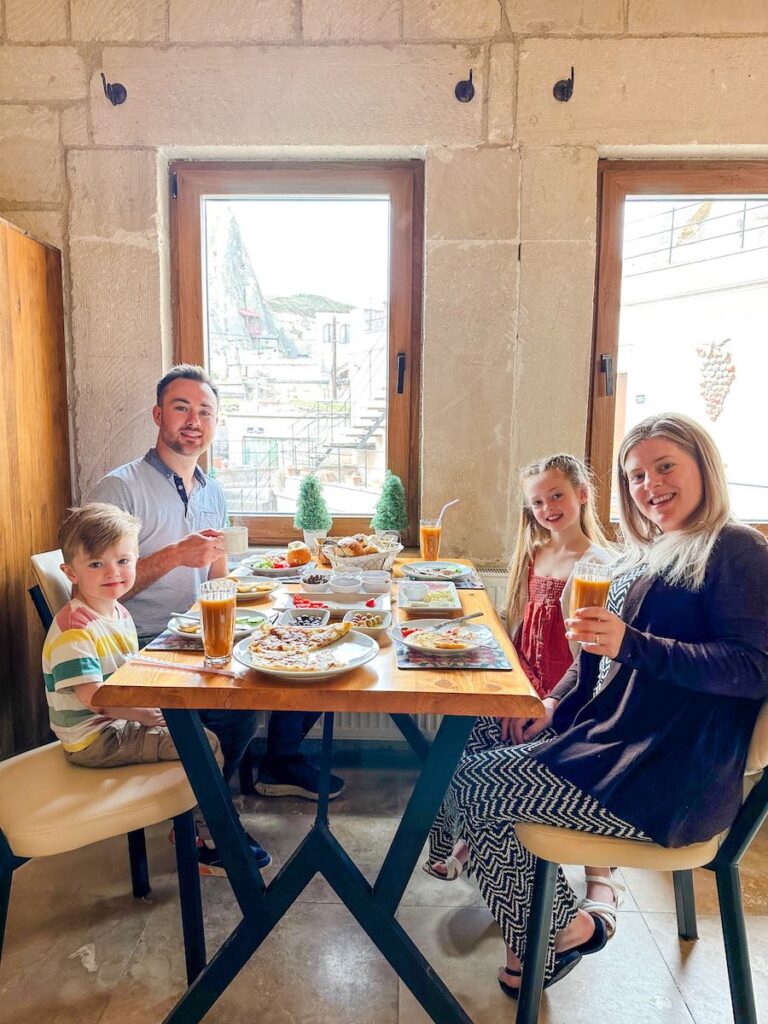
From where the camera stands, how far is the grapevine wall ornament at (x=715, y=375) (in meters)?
2.66

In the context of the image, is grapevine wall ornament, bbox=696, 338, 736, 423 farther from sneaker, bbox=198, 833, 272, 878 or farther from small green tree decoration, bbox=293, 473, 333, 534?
sneaker, bbox=198, 833, 272, 878

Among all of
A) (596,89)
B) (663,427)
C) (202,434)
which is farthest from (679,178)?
(202,434)

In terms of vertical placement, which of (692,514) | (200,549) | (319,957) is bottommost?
(319,957)

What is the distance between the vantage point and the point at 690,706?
52.2 inches

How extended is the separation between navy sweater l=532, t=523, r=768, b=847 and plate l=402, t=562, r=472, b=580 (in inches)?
29.4

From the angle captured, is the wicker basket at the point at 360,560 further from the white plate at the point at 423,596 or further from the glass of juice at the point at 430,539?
the glass of juice at the point at 430,539

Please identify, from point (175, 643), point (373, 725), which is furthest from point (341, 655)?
point (373, 725)

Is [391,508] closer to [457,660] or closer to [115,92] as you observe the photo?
[457,660]

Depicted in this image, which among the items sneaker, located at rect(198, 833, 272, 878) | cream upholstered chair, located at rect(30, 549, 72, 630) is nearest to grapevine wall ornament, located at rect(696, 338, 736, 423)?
sneaker, located at rect(198, 833, 272, 878)

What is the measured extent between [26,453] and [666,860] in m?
2.19

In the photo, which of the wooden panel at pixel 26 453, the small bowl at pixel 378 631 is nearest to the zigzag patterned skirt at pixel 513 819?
the small bowl at pixel 378 631

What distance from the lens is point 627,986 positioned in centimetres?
156

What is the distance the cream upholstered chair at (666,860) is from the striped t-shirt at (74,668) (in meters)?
0.99

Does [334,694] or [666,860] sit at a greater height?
[334,694]
